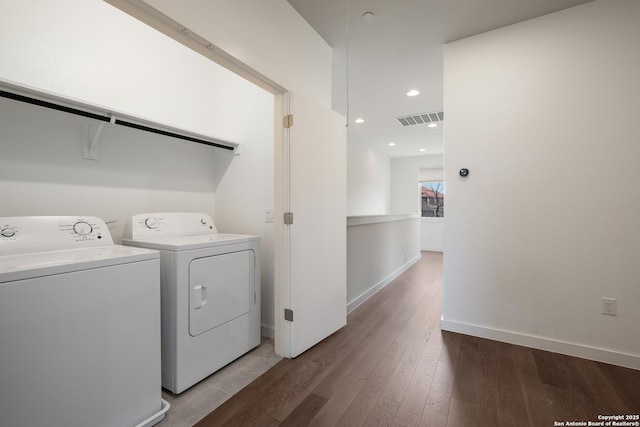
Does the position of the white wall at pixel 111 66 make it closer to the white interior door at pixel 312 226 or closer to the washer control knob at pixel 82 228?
the washer control knob at pixel 82 228

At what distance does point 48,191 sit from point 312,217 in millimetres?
1699

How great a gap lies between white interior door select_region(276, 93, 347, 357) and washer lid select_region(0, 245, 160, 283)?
0.90 metres

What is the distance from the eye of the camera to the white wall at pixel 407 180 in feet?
23.8

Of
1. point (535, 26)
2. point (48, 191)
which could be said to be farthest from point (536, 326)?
point (48, 191)

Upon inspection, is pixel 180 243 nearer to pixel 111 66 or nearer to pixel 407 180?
pixel 111 66

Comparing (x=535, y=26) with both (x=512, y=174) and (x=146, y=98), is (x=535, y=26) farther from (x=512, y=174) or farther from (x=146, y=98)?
(x=146, y=98)

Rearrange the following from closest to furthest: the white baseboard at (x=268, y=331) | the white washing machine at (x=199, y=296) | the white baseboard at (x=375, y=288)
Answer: the white washing machine at (x=199, y=296) < the white baseboard at (x=268, y=331) < the white baseboard at (x=375, y=288)

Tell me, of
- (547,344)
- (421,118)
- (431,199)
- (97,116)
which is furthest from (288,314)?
(431,199)

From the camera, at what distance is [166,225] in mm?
2068

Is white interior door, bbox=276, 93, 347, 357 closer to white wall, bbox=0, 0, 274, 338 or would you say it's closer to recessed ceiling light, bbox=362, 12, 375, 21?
white wall, bbox=0, 0, 274, 338

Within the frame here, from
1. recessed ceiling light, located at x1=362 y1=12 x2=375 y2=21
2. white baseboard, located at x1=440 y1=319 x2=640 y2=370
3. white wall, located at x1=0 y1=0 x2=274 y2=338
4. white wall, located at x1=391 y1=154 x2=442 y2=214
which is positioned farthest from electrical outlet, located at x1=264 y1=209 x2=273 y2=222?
white wall, located at x1=391 y1=154 x2=442 y2=214

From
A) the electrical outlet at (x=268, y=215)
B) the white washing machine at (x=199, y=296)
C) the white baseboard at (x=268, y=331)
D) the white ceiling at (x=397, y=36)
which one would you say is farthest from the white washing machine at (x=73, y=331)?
the white ceiling at (x=397, y=36)

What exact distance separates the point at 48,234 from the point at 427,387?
2.30 metres

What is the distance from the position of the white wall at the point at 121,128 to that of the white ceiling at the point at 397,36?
0.83m
